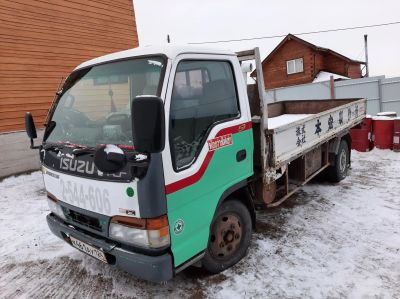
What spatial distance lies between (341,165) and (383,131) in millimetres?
2915

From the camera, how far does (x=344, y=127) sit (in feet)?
19.1

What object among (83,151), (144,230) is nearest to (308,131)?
(144,230)

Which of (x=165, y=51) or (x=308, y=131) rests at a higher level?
(x=165, y=51)

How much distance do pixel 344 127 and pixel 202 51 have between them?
13.2 feet

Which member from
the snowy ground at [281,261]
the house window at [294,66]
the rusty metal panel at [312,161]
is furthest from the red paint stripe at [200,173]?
the house window at [294,66]

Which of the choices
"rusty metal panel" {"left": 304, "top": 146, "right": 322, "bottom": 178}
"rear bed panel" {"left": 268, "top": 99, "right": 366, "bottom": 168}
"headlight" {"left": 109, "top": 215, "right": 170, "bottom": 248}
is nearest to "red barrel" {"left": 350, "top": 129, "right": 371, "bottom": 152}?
"rear bed panel" {"left": 268, "top": 99, "right": 366, "bottom": 168}

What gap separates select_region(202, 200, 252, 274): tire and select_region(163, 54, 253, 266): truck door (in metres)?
0.27

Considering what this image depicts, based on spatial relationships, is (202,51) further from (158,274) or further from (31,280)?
(31,280)

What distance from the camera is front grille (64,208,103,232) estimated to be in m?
2.70

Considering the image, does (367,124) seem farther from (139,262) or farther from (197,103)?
(139,262)

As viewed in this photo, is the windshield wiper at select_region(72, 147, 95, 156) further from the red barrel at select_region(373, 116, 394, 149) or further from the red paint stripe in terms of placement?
the red barrel at select_region(373, 116, 394, 149)

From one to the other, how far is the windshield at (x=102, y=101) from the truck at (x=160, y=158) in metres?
0.01

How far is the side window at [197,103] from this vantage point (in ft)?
8.43

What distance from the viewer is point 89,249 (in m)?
2.80
